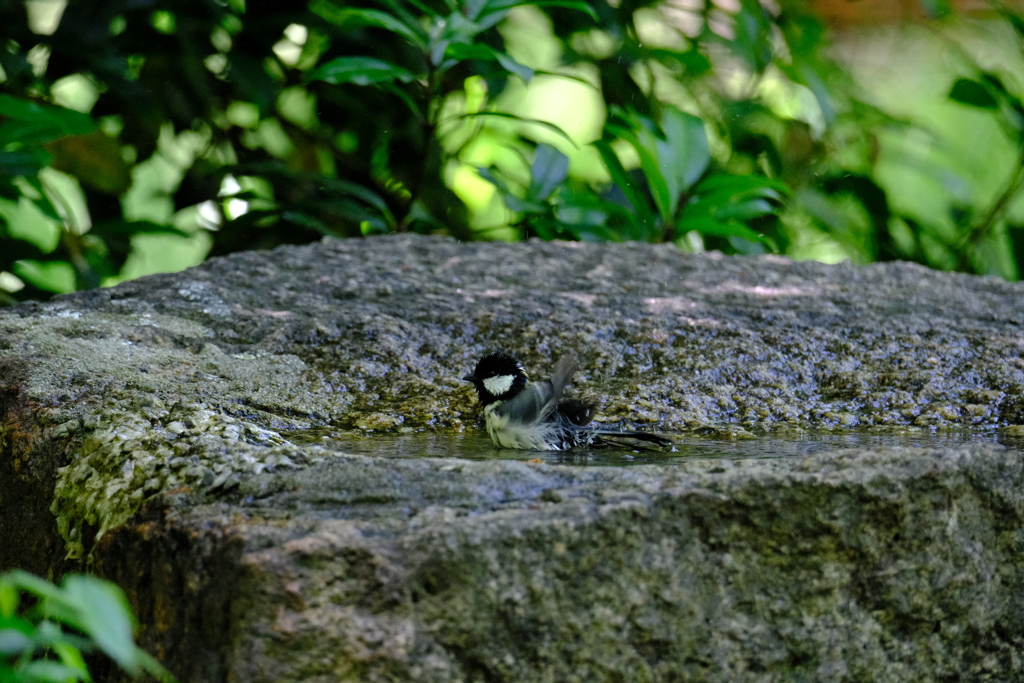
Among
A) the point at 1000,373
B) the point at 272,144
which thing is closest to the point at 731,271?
the point at 1000,373

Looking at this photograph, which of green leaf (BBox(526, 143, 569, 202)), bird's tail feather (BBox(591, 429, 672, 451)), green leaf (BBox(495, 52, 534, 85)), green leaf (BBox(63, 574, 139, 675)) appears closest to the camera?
green leaf (BBox(63, 574, 139, 675))

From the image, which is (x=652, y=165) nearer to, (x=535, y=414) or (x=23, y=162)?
(x=535, y=414)

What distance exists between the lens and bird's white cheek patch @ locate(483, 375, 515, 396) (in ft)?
6.55

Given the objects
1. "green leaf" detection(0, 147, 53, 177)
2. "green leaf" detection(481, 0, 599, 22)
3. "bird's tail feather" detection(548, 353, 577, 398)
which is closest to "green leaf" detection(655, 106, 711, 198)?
"green leaf" detection(481, 0, 599, 22)

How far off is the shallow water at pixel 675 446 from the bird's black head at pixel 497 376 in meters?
0.11

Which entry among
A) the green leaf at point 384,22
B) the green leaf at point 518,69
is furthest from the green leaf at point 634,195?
the green leaf at point 384,22

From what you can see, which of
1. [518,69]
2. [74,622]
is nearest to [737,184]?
[518,69]

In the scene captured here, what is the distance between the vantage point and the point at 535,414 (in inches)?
75.0

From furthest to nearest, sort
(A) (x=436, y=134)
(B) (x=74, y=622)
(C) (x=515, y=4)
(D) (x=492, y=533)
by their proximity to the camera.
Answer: (A) (x=436, y=134), (C) (x=515, y=4), (D) (x=492, y=533), (B) (x=74, y=622)

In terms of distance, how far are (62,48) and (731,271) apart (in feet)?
10.4

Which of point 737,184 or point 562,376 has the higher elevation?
point 562,376

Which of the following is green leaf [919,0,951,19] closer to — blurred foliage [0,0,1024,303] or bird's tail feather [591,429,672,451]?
blurred foliage [0,0,1024,303]

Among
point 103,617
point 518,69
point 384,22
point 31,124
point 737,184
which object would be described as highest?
point 103,617

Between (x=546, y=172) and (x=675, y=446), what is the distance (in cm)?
242
